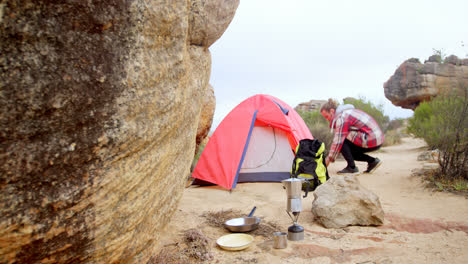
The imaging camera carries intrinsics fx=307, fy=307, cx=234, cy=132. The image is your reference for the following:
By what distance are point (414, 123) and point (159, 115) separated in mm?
11871

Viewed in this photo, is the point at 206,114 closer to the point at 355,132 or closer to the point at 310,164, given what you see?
the point at 310,164

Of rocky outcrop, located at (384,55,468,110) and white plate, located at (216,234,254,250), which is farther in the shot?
rocky outcrop, located at (384,55,468,110)

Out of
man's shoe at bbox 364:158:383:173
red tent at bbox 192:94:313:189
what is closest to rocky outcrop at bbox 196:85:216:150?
red tent at bbox 192:94:313:189

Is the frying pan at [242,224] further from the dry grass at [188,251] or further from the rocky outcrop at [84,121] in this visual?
the rocky outcrop at [84,121]

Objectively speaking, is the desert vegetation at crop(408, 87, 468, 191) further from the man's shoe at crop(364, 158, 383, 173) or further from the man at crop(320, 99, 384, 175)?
the man's shoe at crop(364, 158, 383, 173)

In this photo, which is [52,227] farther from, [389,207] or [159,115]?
[389,207]

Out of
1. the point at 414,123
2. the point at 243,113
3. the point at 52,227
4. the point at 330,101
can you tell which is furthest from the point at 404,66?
the point at 52,227

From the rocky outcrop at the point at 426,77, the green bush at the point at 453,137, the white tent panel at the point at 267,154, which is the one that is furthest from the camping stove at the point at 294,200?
the rocky outcrop at the point at 426,77

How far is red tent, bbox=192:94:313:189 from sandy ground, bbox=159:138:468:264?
0.96 meters

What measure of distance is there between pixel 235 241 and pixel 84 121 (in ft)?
6.23

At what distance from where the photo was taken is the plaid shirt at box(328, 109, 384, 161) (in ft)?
19.0

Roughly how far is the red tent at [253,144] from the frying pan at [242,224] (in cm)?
214

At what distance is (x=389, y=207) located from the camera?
12.5 feet

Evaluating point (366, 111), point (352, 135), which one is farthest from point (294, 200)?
point (366, 111)
